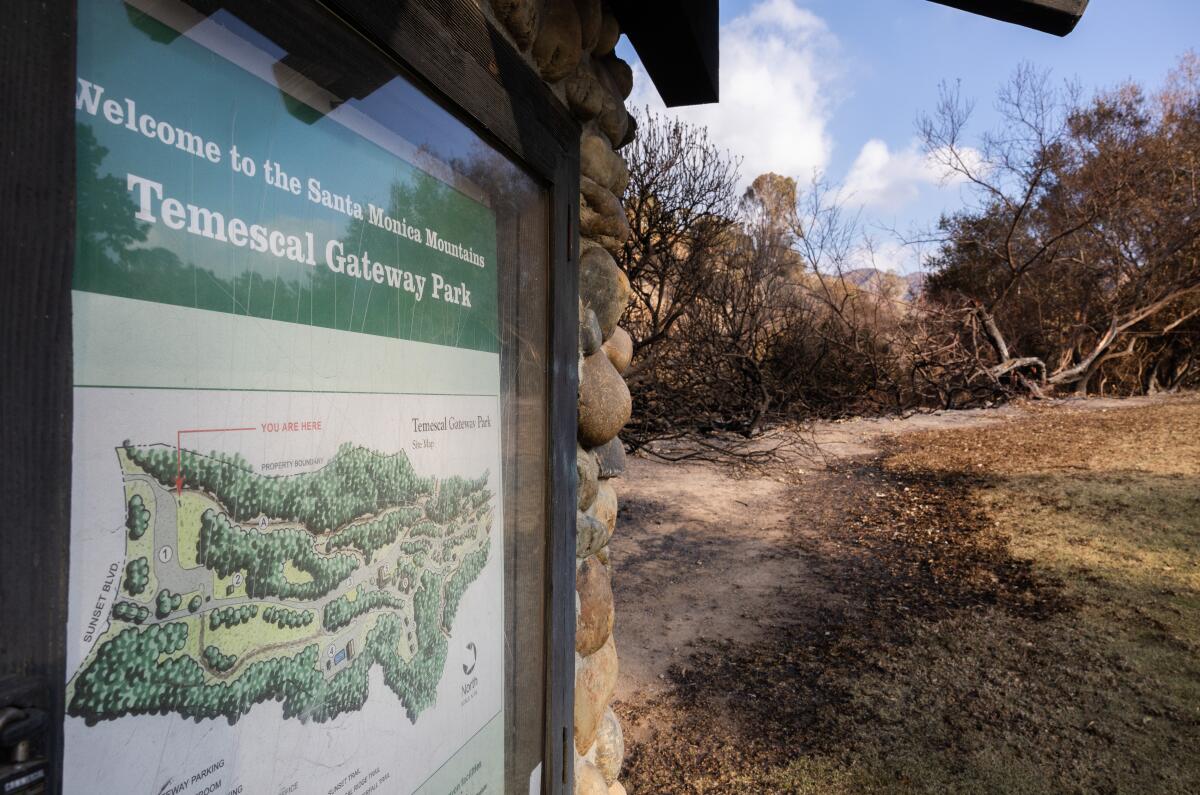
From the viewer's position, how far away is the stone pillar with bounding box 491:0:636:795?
1817 millimetres

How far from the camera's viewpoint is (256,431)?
78 centimetres

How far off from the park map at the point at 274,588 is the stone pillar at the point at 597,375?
30.4 inches

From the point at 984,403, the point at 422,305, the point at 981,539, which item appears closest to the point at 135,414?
the point at 422,305

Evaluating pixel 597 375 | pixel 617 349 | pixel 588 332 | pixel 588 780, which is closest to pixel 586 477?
pixel 597 375

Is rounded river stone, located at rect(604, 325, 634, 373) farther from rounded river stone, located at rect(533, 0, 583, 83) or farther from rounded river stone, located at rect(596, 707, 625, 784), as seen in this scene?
rounded river stone, located at rect(596, 707, 625, 784)

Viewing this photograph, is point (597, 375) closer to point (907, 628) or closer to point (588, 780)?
point (588, 780)

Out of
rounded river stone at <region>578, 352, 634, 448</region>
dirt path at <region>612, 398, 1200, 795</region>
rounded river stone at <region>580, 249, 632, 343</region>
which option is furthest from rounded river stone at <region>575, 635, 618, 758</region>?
rounded river stone at <region>580, 249, 632, 343</region>

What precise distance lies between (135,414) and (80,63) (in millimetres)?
329

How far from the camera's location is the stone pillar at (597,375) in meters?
1.82

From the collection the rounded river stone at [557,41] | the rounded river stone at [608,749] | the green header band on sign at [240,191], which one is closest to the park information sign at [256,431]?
the green header band on sign at [240,191]

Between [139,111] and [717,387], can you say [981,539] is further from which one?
[139,111]

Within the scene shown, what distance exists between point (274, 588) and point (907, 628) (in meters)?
3.96

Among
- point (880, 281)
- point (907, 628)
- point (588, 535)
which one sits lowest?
point (907, 628)

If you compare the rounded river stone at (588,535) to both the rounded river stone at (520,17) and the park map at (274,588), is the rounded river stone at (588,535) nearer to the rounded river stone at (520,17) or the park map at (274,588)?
the park map at (274,588)
